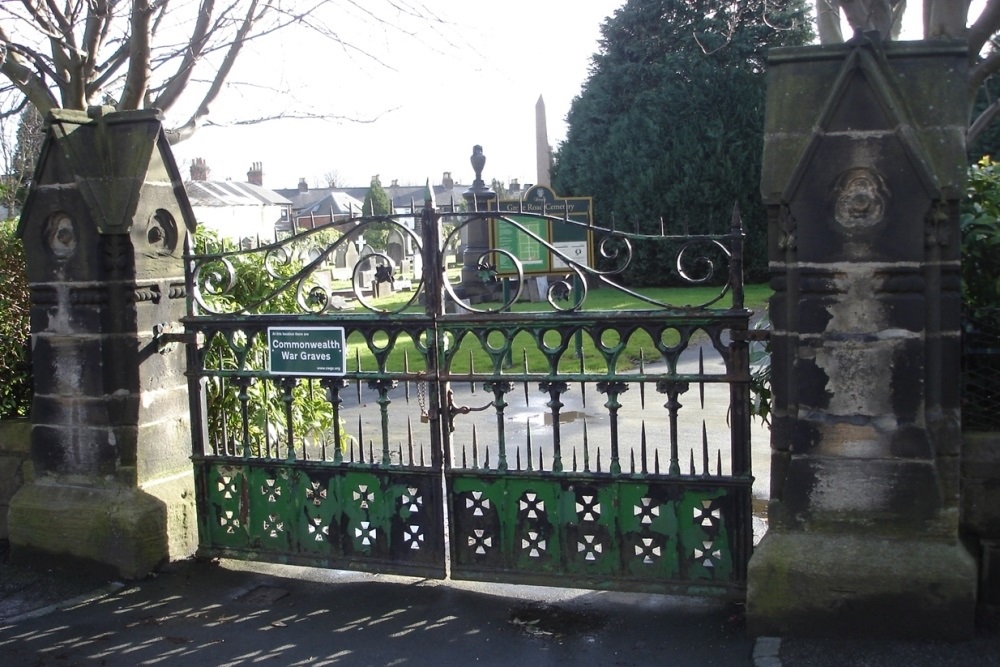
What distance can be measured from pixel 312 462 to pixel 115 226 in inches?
70.6

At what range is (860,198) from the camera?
4.52 metres

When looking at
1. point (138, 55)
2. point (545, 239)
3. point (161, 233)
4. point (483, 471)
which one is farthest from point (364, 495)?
point (545, 239)

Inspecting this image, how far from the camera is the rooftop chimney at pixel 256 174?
6481 centimetres

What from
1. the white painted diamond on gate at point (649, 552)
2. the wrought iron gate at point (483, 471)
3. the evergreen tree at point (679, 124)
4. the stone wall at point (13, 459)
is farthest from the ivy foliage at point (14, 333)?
the evergreen tree at point (679, 124)

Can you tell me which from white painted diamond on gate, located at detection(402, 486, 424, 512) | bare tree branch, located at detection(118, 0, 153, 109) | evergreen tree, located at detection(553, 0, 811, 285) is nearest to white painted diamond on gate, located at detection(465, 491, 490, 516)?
white painted diamond on gate, located at detection(402, 486, 424, 512)

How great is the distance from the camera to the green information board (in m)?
5.66

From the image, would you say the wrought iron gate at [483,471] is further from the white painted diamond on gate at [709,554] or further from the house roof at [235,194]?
the house roof at [235,194]

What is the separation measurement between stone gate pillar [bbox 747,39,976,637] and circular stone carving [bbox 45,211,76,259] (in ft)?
13.2

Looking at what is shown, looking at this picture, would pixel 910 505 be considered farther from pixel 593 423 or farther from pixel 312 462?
pixel 593 423

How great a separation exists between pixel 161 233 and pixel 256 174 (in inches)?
2489

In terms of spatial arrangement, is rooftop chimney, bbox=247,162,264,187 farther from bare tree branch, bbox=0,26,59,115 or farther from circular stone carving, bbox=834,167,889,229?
circular stone carving, bbox=834,167,889,229

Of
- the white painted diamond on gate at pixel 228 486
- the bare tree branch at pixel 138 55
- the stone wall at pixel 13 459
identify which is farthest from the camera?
the bare tree branch at pixel 138 55

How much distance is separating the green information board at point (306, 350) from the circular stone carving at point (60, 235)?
1344 millimetres

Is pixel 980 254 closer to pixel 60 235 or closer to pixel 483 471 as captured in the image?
pixel 483 471
